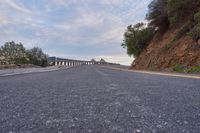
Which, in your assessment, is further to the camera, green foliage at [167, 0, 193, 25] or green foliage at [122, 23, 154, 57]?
green foliage at [122, 23, 154, 57]

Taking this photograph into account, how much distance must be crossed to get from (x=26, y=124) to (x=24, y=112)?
539mm

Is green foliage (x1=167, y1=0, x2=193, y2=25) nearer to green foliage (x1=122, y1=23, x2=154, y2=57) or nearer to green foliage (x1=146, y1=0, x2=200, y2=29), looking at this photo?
green foliage (x1=146, y1=0, x2=200, y2=29)

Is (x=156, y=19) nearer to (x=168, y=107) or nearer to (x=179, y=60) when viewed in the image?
(x=179, y=60)

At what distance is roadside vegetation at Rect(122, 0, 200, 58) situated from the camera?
18.6 metres

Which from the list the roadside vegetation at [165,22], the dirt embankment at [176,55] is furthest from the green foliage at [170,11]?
the dirt embankment at [176,55]

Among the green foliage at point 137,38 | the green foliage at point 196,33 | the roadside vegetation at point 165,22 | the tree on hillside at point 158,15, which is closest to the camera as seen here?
the green foliage at point 196,33

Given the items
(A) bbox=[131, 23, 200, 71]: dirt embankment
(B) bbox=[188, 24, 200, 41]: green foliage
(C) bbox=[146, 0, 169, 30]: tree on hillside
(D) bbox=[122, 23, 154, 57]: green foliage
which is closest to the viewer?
(B) bbox=[188, 24, 200, 41]: green foliage

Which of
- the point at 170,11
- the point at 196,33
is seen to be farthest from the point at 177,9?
the point at 196,33

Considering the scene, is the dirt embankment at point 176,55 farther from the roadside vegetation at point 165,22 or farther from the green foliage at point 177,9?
the green foliage at point 177,9

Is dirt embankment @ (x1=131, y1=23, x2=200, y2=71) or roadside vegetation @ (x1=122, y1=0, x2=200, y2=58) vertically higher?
roadside vegetation @ (x1=122, y1=0, x2=200, y2=58)

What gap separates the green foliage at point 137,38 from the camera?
31.4m

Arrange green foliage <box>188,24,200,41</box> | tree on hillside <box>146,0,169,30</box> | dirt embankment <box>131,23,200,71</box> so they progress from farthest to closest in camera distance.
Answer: tree on hillside <box>146,0,169,30</box> < dirt embankment <box>131,23,200,71</box> < green foliage <box>188,24,200,41</box>

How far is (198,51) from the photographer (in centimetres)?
1565

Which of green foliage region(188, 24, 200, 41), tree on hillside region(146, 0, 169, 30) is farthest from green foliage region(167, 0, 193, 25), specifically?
green foliage region(188, 24, 200, 41)
